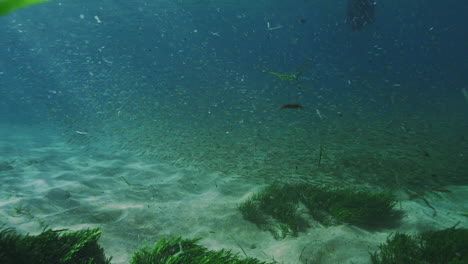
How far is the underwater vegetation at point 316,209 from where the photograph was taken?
451cm

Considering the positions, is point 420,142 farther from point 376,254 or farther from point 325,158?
point 376,254

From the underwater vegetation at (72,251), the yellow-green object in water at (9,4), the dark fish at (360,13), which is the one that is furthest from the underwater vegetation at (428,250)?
the dark fish at (360,13)

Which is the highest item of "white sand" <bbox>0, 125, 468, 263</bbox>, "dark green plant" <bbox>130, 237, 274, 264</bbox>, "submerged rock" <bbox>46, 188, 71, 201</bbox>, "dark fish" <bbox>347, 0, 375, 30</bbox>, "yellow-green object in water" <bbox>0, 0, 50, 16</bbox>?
A: "dark fish" <bbox>347, 0, 375, 30</bbox>

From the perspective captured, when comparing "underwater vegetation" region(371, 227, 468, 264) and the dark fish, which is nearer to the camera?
"underwater vegetation" region(371, 227, 468, 264)

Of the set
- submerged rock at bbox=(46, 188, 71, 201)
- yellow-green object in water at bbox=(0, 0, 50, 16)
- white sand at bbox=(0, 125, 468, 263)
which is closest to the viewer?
yellow-green object in water at bbox=(0, 0, 50, 16)

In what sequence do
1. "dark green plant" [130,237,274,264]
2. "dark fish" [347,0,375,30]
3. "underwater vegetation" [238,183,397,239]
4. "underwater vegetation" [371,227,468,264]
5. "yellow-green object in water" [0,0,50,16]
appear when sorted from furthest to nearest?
"dark fish" [347,0,375,30], "underwater vegetation" [238,183,397,239], "underwater vegetation" [371,227,468,264], "dark green plant" [130,237,274,264], "yellow-green object in water" [0,0,50,16]

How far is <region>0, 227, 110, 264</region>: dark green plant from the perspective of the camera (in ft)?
6.35

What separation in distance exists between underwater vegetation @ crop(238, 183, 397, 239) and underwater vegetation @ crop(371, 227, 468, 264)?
0.97 metres

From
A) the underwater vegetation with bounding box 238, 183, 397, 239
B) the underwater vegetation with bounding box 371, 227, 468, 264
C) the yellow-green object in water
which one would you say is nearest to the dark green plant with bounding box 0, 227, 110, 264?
the yellow-green object in water

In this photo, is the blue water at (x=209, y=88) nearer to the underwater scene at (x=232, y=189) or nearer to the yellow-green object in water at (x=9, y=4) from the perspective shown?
the underwater scene at (x=232, y=189)

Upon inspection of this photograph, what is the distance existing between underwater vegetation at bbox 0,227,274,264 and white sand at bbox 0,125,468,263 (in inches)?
33.2

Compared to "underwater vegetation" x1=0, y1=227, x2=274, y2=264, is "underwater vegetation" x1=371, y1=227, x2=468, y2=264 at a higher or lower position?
lower

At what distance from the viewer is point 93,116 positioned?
1434cm

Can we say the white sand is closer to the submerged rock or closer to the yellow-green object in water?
the submerged rock
